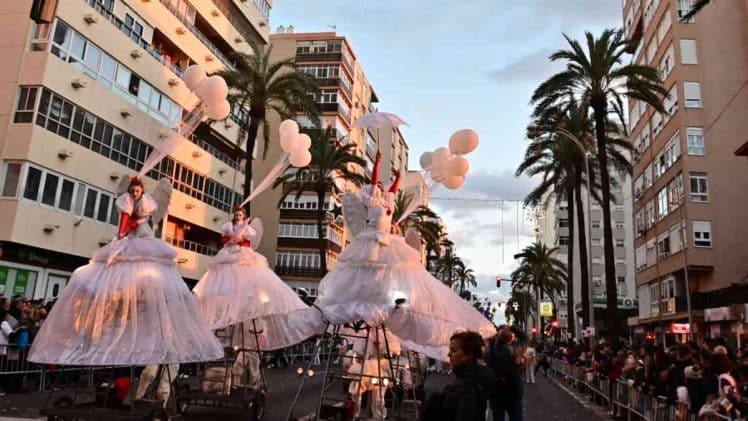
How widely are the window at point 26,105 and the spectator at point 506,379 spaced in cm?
2192

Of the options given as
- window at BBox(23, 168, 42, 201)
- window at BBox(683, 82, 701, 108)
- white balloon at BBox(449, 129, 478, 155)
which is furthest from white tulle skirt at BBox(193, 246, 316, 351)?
window at BBox(683, 82, 701, 108)

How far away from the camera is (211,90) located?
9.88 meters

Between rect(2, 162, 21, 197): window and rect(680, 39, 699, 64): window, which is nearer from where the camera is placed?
rect(2, 162, 21, 197): window

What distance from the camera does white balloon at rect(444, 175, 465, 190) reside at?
11.3 meters

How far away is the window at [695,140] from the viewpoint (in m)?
38.2

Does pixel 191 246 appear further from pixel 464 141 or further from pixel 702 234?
pixel 702 234

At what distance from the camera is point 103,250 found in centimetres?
845

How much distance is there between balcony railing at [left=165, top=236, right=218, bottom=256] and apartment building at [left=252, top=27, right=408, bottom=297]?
12.4 metres

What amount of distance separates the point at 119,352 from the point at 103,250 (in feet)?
5.20

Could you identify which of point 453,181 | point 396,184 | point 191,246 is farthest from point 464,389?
point 191,246

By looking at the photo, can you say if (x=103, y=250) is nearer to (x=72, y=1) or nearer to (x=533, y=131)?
(x=72, y=1)

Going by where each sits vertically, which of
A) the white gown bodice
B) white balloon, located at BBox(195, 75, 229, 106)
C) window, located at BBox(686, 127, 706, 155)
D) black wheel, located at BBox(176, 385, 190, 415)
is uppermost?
window, located at BBox(686, 127, 706, 155)

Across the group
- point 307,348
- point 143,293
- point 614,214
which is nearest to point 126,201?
point 143,293

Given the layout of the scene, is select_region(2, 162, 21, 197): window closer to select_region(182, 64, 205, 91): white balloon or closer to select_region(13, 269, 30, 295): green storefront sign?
select_region(13, 269, 30, 295): green storefront sign
